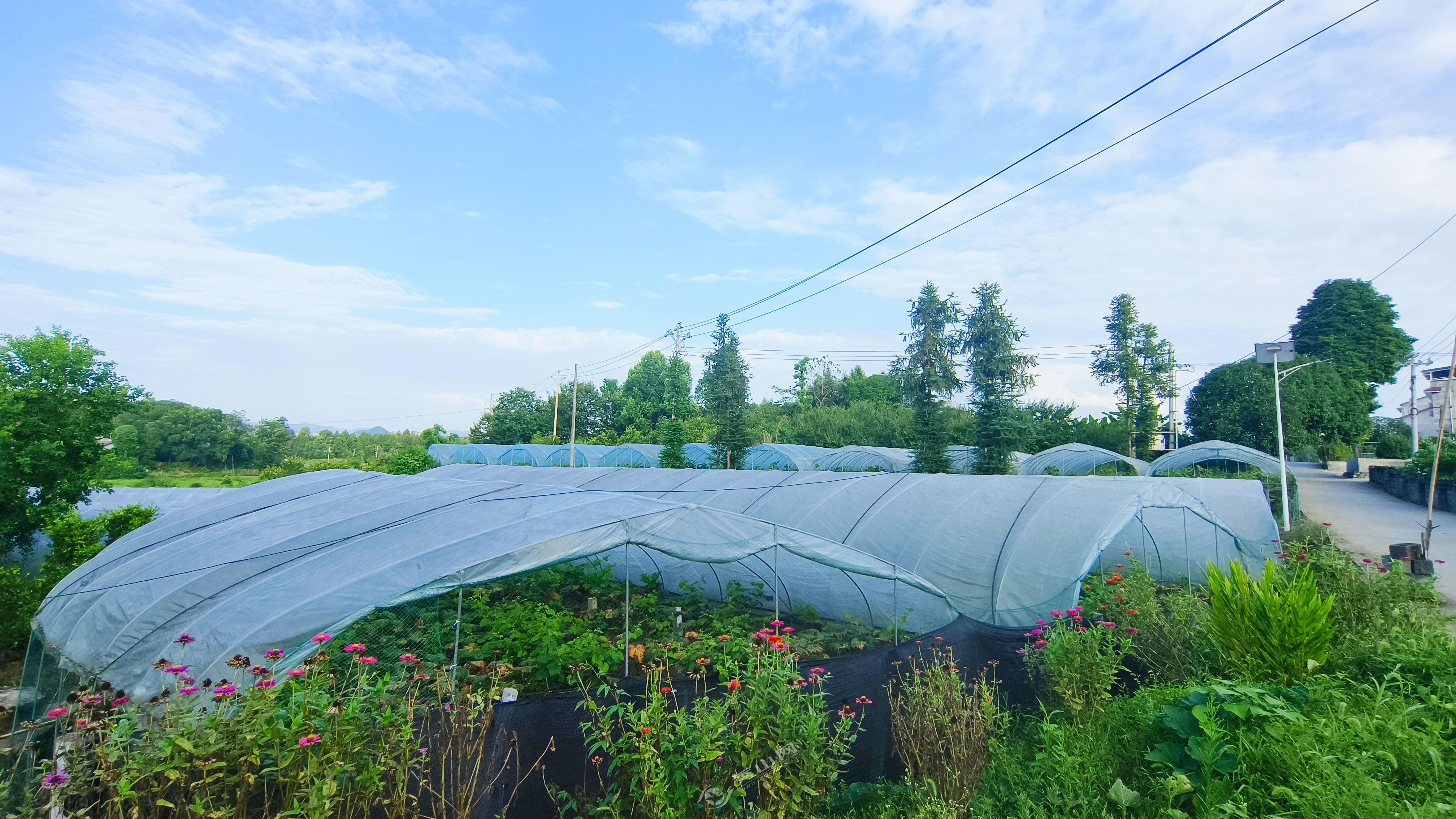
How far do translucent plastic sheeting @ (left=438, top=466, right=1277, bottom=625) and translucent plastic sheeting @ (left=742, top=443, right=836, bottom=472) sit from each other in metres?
14.5

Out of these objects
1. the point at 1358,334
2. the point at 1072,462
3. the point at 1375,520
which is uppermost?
the point at 1358,334

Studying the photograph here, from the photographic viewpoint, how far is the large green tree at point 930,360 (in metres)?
29.4

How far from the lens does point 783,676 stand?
3480 mm

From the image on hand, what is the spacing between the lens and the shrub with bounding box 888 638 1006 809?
3.85 meters

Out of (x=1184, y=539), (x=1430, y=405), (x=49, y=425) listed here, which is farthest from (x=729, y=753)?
(x=1430, y=405)

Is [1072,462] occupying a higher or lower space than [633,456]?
lower

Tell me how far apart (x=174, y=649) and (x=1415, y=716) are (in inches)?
294

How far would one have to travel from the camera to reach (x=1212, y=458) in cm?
2195

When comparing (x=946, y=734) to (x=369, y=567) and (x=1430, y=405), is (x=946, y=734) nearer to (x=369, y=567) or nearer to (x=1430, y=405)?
(x=369, y=567)

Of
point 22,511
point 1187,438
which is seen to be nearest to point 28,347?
point 22,511

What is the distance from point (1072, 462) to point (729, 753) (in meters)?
25.2

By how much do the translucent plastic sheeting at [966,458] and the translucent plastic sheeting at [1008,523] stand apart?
1394 centimetres

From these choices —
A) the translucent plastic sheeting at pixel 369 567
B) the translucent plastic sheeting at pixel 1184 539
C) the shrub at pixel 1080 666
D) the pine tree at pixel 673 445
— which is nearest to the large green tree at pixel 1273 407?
the pine tree at pixel 673 445

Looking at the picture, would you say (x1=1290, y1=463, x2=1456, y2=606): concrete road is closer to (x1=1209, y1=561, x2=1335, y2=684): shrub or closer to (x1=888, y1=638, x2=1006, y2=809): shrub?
(x1=1209, y1=561, x2=1335, y2=684): shrub
